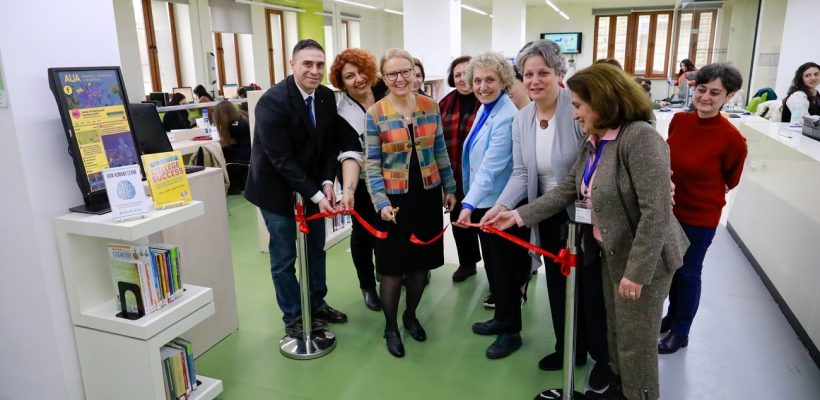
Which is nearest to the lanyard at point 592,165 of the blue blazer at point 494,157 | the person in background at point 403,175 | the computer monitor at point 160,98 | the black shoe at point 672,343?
the blue blazer at point 494,157

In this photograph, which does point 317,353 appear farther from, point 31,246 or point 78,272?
point 31,246

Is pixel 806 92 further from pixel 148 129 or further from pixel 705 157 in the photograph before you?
pixel 148 129

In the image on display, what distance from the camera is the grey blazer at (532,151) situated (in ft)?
7.72

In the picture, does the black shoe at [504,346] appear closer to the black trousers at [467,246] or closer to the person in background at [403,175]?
the person in background at [403,175]

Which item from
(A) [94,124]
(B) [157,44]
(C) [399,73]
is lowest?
(A) [94,124]

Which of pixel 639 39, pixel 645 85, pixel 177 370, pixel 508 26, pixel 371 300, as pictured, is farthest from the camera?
pixel 639 39

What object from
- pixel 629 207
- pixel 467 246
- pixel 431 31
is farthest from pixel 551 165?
pixel 431 31

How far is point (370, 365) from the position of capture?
285cm

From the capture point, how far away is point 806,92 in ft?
17.5

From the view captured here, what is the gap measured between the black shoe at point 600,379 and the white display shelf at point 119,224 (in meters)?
1.93

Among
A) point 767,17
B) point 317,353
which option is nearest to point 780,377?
point 317,353

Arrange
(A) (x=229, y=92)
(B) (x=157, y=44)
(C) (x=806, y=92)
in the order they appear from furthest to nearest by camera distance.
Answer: (B) (x=157, y=44)
(A) (x=229, y=92)
(C) (x=806, y=92)

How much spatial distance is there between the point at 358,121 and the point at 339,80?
0.27 m

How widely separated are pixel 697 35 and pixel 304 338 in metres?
12.3
